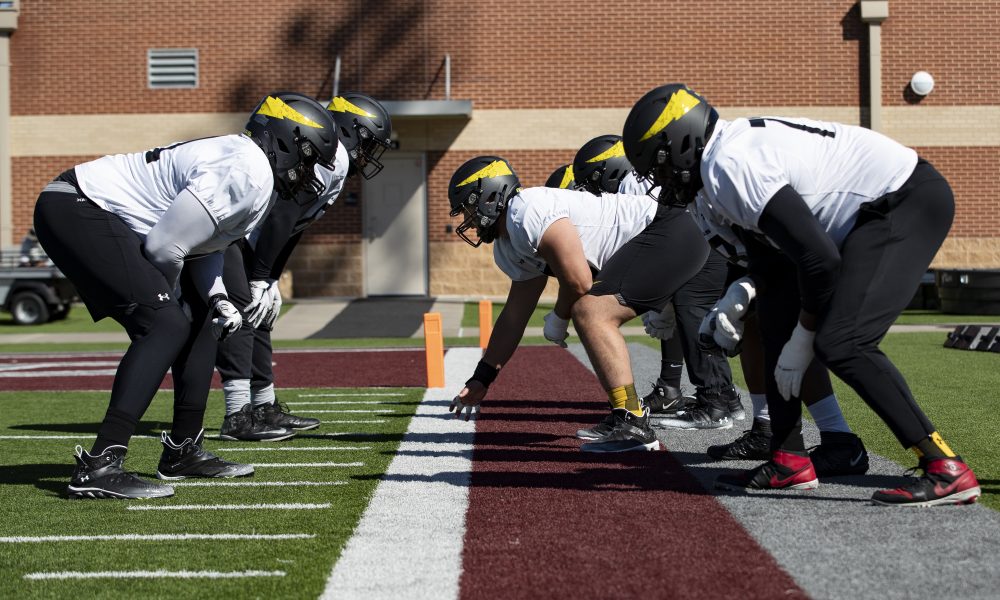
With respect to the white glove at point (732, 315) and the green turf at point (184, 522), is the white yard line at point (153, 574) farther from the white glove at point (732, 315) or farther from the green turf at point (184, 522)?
the white glove at point (732, 315)

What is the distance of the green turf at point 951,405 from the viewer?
212 inches

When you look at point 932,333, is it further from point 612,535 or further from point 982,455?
point 612,535

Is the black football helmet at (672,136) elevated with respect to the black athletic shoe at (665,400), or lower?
elevated

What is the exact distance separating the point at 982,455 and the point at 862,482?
100cm

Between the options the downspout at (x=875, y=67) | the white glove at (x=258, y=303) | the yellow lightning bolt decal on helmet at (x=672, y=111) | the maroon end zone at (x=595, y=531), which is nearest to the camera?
the maroon end zone at (x=595, y=531)

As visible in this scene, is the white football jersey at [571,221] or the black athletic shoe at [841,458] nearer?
the black athletic shoe at [841,458]

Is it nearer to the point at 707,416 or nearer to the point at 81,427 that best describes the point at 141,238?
the point at 81,427

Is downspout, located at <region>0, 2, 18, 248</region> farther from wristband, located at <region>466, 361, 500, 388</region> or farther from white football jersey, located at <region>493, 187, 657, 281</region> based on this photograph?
wristband, located at <region>466, 361, 500, 388</region>

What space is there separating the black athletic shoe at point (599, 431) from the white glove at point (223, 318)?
1973mm

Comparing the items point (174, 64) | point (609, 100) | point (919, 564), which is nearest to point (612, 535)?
point (919, 564)

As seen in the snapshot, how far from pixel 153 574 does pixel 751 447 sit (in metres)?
2.97

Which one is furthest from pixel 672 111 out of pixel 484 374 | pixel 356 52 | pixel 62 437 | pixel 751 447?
pixel 356 52

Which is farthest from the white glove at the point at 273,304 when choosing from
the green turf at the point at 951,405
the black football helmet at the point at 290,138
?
the green turf at the point at 951,405

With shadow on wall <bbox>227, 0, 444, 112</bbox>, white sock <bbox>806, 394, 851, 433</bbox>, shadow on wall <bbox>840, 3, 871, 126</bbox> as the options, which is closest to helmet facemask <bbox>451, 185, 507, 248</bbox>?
white sock <bbox>806, 394, 851, 433</bbox>
